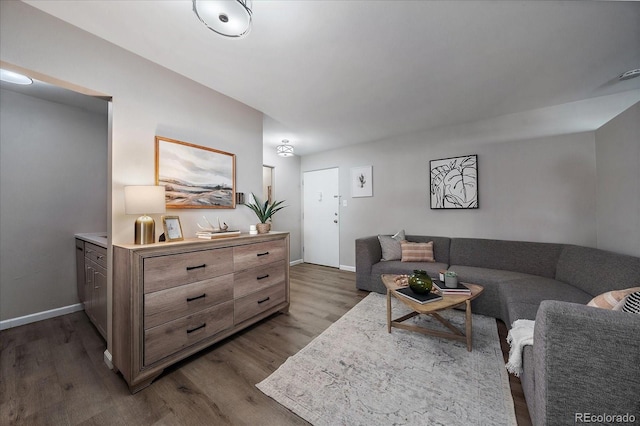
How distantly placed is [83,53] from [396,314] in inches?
138

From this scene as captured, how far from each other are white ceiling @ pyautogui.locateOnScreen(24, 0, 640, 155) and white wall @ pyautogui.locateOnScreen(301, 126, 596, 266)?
1.73 ft

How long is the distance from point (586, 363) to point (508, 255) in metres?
2.33

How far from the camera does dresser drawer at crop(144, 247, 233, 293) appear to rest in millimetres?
1493

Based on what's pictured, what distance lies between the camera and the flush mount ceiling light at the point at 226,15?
3.76ft

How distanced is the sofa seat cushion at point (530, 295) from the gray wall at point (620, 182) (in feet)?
2.14

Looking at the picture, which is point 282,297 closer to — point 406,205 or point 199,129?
point 199,129

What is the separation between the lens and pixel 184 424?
1.19 meters

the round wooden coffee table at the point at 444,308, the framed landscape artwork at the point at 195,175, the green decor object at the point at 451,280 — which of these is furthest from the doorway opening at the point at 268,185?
the green decor object at the point at 451,280

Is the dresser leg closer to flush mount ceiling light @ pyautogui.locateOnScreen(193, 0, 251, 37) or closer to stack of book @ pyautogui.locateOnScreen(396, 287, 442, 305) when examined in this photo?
stack of book @ pyautogui.locateOnScreen(396, 287, 442, 305)

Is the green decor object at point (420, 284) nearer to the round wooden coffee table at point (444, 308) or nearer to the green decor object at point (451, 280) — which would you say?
the round wooden coffee table at point (444, 308)

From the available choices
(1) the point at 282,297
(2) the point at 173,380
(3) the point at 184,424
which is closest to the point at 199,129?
(1) the point at 282,297

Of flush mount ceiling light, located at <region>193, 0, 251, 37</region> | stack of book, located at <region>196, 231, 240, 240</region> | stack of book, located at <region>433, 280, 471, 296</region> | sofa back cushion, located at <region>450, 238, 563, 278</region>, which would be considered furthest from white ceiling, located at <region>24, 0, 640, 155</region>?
stack of book, located at <region>433, 280, 471, 296</region>

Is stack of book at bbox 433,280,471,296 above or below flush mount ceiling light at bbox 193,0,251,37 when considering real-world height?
below

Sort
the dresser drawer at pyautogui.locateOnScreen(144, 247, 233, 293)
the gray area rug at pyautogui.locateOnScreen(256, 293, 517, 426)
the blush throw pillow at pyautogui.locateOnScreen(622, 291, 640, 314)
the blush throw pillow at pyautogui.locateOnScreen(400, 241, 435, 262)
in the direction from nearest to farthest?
the blush throw pillow at pyautogui.locateOnScreen(622, 291, 640, 314) < the gray area rug at pyautogui.locateOnScreen(256, 293, 517, 426) < the dresser drawer at pyautogui.locateOnScreen(144, 247, 233, 293) < the blush throw pillow at pyautogui.locateOnScreen(400, 241, 435, 262)
